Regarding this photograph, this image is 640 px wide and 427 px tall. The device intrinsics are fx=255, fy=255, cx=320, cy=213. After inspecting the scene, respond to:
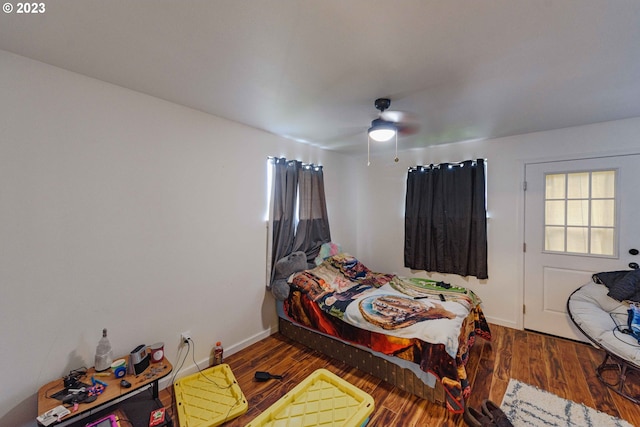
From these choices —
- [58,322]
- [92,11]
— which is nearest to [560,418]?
[58,322]

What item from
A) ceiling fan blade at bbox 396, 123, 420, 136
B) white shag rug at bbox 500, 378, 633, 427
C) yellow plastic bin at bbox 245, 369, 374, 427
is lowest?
white shag rug at bbox 500, 378, 633, 427

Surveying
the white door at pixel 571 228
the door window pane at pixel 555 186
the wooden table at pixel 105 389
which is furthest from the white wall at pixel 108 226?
the door window pane at pixel 555 186

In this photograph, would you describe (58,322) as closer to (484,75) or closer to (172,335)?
(172,335)

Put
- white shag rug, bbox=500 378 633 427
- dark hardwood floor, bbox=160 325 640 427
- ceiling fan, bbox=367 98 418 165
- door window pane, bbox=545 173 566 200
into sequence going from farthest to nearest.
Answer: door window pane, bbox=545 173 566 200 → ceiling fan, bbox=367 98 418 165 → dark hardwood floor, bbox=160 325 640 427 → white shag rug, bbox=500 378 633 427

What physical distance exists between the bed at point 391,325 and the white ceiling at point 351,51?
1831mm

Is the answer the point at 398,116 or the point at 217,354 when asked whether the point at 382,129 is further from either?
the point at 217,354

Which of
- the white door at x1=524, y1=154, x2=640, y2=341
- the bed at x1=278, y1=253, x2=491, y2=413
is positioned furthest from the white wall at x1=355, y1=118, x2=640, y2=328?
the bed at x1=278, y1=253, x2=491, y2=413

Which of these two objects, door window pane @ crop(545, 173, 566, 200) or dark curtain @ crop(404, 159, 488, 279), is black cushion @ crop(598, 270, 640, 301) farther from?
dark curtain @ crop(404, 159, 488, 279)

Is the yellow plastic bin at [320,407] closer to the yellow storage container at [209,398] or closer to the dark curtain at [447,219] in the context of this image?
the yellow storage container at [209,398]

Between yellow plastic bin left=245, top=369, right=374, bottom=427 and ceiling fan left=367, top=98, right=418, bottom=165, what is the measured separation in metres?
2.02

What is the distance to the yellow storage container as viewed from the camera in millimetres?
1794

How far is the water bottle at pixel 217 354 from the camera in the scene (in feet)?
7.94

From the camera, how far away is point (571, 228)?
2.86 meters

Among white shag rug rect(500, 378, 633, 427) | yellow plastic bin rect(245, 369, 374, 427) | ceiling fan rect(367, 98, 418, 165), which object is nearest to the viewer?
yellow plastic bin rect(245, 369, 374, 427)
